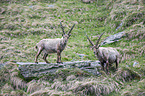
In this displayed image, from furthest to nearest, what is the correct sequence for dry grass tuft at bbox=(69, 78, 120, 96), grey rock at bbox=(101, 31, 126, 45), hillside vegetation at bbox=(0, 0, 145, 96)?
1. grey rock at bbox=(101, 31, 126, 45)
2. hillside vegetation at bbox=(0, 0, 145, 96)
3. dry grass tuft at bbox=(69, 78, 120, 96)

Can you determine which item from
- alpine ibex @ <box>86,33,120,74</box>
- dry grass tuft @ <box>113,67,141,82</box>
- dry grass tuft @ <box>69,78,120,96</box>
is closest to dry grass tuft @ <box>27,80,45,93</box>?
dry grass tuft @ <box>69,78,120,96</box>

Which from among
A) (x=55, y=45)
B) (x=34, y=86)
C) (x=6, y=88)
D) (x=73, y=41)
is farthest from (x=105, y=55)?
(x=73, y=41)

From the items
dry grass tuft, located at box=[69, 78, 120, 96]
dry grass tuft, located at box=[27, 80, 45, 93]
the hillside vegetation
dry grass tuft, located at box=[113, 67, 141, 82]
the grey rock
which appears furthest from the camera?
the grey rock

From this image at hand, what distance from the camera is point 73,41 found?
15148mm

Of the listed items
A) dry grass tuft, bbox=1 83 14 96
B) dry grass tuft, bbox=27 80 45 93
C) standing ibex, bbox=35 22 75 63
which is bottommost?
dry grass tuft, bbox=1 83 14 96

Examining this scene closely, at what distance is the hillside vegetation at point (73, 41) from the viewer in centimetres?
817

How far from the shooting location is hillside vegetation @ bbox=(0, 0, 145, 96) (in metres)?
8.17

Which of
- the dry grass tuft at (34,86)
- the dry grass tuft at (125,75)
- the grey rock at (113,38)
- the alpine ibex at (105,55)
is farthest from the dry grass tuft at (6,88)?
the grey rock at (113,38)

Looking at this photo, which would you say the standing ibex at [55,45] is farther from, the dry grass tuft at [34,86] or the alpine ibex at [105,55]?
the dry grass tuft at [34,86]

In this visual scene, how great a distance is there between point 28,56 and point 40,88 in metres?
4.62

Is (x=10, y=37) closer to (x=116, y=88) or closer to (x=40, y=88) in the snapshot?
(x=40, y=88)

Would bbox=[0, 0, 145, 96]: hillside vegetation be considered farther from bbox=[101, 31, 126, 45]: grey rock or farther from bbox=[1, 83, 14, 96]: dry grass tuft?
bbox=[101, 31, 126, 45]: grey rock

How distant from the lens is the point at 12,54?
39.9 feet

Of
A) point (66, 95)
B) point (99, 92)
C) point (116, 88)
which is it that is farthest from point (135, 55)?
point (66, 95)
